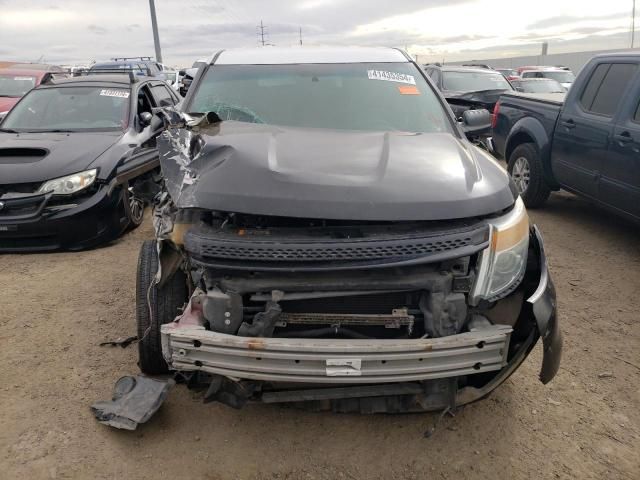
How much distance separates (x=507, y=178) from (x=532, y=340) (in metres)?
0.82

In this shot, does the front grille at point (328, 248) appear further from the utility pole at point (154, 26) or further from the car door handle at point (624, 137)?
the utility pole at point (154, 26)

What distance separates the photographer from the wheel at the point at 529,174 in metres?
6.27

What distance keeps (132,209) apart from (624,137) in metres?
4.86

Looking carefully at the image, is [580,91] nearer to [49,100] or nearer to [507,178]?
[507,178]

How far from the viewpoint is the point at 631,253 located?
5.04 m

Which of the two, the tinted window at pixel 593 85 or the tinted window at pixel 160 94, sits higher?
the tinted window at pixel 593 85

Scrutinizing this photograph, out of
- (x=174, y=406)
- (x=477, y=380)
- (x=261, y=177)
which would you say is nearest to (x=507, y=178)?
(x=477, y=380)

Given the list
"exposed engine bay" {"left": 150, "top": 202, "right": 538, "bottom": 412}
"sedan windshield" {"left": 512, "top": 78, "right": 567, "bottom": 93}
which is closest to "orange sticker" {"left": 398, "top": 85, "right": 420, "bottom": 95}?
"exposed engine bay" {"left": 150, "top": 202, "right": 538, "bottom": 412}

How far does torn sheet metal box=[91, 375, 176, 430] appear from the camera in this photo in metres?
2.62

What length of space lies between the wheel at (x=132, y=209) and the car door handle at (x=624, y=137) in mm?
4552

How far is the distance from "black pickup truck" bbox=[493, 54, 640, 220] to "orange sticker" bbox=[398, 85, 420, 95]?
86.8 inches

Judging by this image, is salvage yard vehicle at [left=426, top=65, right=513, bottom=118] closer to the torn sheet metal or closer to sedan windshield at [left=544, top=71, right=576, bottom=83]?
sedan windshield at [left=544, top=71, right=576, bottom=83]

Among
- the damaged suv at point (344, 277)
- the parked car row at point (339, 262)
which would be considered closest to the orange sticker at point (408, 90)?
the parked car row at point (339, 262)

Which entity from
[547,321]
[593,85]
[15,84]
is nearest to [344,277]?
[547,321]
